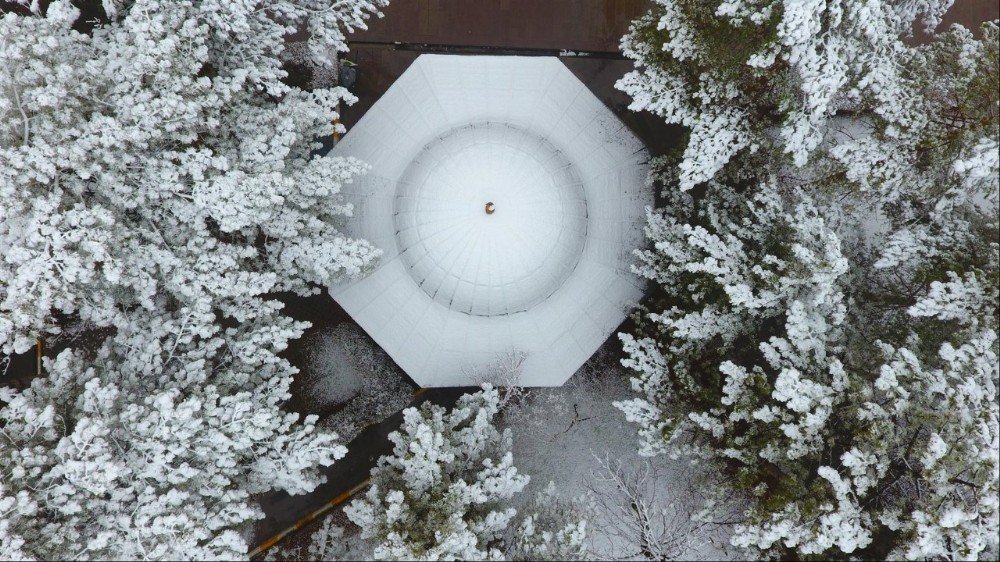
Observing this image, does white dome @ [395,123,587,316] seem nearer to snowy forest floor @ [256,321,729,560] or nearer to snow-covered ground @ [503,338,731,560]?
snowy forest floor @ [256,321,729,560]

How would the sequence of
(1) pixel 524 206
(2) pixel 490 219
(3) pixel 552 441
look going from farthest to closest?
(3) pixel 552 441, (1) pixel 524 206, (2) pixel 490 219

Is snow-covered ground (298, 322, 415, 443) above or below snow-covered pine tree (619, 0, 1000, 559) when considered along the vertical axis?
below

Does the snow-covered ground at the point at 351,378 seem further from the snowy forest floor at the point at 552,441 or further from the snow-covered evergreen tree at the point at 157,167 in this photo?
the snow-covered evergreen tree at the point at 157,167

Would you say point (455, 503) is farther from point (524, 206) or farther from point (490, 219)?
point (524, 206)

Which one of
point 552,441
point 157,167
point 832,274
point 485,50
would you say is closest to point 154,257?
point 157,167

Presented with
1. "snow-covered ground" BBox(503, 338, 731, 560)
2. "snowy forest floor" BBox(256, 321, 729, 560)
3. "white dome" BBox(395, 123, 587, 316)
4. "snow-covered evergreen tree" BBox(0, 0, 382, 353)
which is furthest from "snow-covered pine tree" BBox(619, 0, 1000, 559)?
"snow-covered evergreen tree" BBox(0, 0, 382, 353)

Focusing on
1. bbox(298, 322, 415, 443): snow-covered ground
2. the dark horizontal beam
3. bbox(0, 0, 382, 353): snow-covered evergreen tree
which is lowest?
bbox(298, 322, 415, 443): snow-covered ground

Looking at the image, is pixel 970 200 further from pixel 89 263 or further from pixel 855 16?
pixel 89 263
